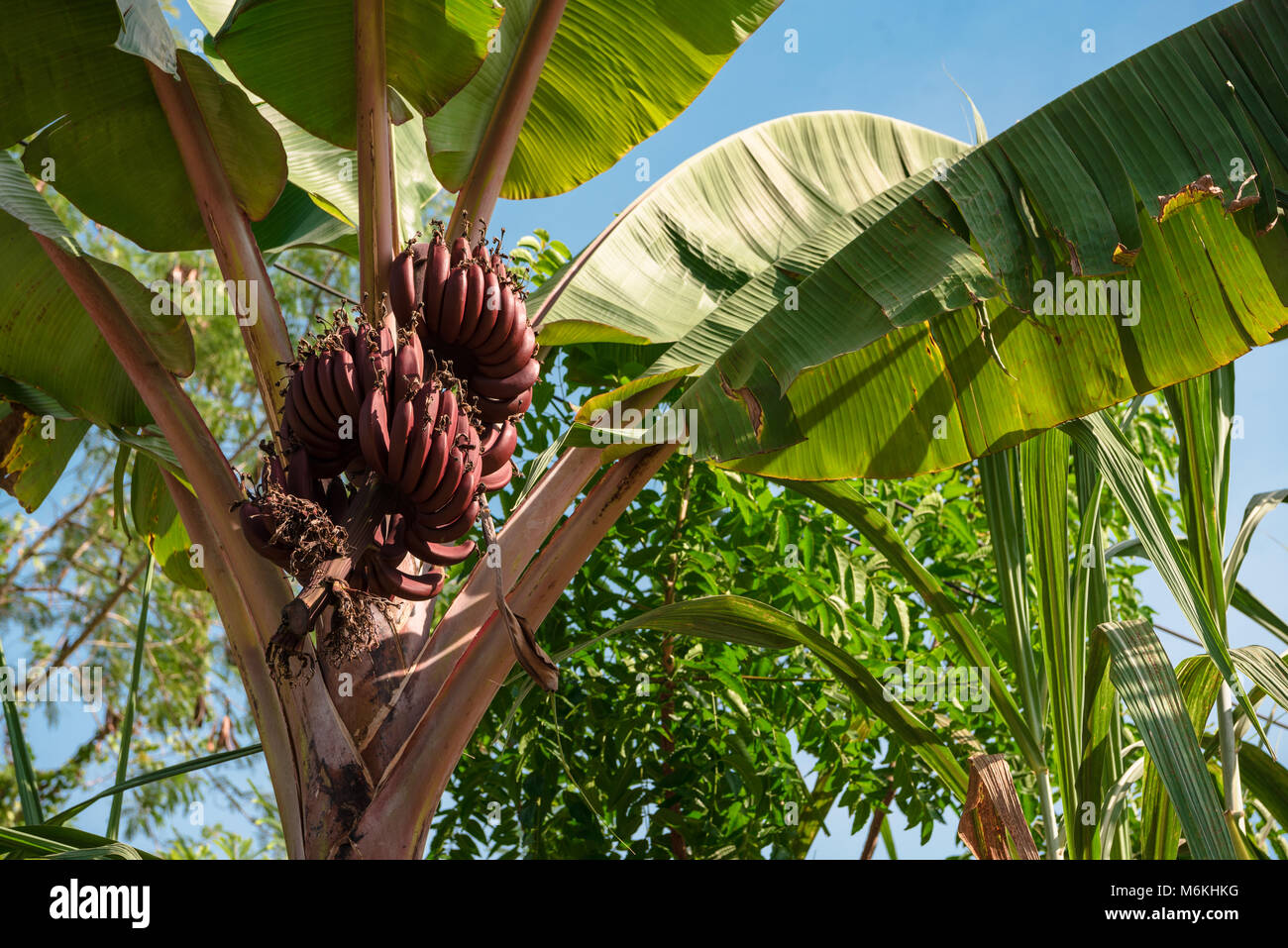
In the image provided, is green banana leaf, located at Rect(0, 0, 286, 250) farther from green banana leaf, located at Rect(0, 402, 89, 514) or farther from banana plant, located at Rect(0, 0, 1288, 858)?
green banana leaf, located at Rect(0, 402, 89, 514)

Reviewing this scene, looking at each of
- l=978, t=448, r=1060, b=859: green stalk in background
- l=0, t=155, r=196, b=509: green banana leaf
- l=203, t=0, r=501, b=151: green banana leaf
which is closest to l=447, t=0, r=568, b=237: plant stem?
l=203, t=0, r=501, b=151: green banana leaf

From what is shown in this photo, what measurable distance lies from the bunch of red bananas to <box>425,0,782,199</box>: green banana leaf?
0.73 meters

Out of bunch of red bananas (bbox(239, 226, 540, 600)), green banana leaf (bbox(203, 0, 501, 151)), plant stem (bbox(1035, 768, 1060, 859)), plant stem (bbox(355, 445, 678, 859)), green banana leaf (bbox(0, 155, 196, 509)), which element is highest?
green banana leaf (bbox(203, 0, 501, 151))

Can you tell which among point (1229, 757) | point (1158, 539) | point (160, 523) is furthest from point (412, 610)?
point (1229, 757)

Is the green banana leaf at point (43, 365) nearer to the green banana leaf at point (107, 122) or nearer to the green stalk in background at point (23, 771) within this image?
the green banana leaf at point (107, 122)

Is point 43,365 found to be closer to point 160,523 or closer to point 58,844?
point 160,523

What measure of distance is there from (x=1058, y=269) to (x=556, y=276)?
1301 mm

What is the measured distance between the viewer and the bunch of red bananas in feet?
5.82

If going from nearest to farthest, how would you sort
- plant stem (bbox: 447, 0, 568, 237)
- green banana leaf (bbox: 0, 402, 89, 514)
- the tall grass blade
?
the tall grass blade, plant stem (bbox: 447, 0, 568, 237), green banana leaf (bbox: 0, 402, 89, 514)

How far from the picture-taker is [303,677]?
6.68 feet

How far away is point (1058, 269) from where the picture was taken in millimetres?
1991
